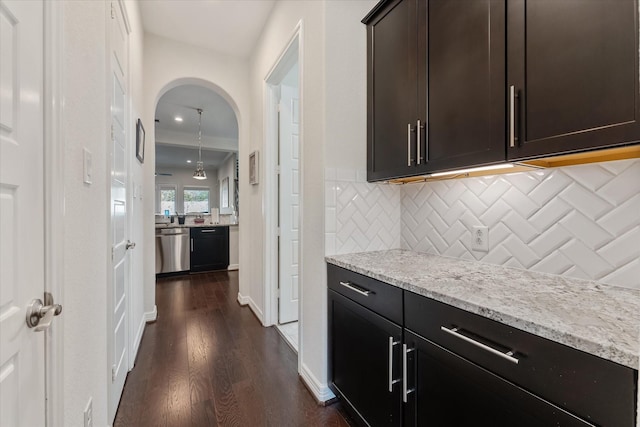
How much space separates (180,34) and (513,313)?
11.7 ft

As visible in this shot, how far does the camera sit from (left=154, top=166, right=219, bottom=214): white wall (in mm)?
9602

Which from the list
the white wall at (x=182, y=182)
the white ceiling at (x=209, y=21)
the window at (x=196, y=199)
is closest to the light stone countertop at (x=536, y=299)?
the white ceiling at (x=209, y=21)

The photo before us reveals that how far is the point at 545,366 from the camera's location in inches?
26.3

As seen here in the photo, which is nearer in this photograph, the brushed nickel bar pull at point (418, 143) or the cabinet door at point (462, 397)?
the cabinet door at point (462, 397)

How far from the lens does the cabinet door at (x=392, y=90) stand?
1423mm

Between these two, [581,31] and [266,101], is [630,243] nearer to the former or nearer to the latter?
[581,31]

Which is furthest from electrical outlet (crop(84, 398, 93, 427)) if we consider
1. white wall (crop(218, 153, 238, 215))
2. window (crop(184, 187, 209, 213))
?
window (crop(184, 187, 209, 213))

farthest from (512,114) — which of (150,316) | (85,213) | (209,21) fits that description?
(150,316)

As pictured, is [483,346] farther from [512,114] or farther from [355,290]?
[512,114]

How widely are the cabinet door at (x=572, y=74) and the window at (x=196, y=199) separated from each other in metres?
10.5

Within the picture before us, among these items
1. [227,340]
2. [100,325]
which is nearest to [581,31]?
[100,325]

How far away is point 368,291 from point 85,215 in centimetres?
123

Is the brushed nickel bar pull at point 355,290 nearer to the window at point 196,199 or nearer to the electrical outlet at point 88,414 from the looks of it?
the electrical outlet at point 88,414

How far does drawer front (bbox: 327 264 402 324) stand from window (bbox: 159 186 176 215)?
9744mm
